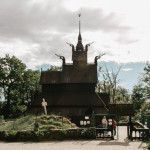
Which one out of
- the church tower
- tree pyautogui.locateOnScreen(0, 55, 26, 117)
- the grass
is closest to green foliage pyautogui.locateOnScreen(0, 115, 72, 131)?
the grass

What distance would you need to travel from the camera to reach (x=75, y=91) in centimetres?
3625

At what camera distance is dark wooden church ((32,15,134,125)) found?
104 feet

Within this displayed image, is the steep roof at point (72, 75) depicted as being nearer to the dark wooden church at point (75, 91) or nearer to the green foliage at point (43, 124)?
the dark wooden church at point (75, 91)

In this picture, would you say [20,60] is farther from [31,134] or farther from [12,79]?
[31,134]

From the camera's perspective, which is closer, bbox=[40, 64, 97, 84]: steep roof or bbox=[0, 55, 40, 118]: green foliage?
bbox=[40, 64, 97, 84]: steep roof

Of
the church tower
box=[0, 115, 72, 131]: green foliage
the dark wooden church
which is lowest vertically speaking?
box=[0, 115, 72, 131]: green foliage

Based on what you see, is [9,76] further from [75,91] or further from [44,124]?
[44,124]

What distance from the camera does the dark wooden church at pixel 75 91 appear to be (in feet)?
104

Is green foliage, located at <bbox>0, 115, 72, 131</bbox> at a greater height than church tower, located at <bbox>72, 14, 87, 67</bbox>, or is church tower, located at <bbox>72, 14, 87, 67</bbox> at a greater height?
church tower, located at <bbox>72, 14, 87, 67</bbox>

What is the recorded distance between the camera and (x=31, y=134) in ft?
59.7

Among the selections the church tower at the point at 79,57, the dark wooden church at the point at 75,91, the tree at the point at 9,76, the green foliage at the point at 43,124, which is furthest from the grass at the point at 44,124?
the tree at the point at 9,76

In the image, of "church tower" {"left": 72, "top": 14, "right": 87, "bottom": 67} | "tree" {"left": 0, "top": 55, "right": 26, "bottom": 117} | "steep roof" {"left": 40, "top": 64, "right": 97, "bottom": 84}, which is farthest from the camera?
"tree" {"left": 0, "top": 55, "right": 26, "bottom": 117}

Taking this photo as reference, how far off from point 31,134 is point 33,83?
1421 inches

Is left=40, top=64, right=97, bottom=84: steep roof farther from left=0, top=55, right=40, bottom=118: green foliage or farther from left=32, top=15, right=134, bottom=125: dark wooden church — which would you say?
left=0, top=55, right=40, bottom=118: green foliage
